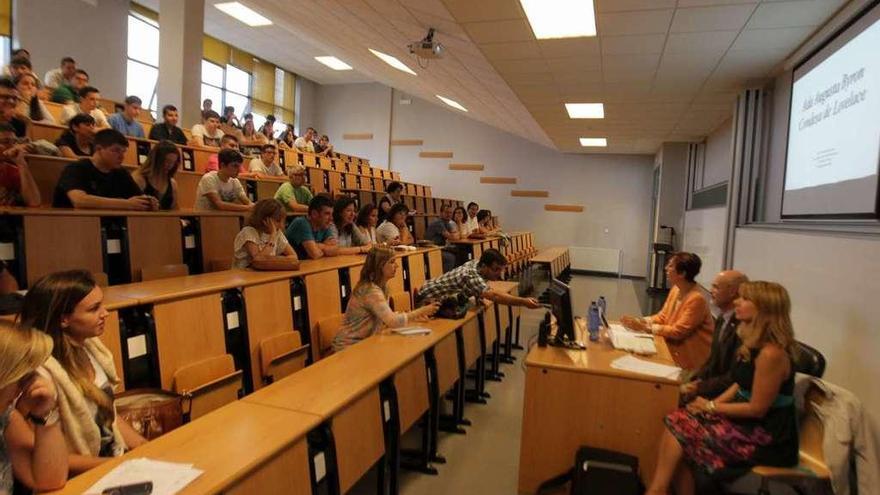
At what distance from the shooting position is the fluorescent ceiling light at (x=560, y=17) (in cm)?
A: 351

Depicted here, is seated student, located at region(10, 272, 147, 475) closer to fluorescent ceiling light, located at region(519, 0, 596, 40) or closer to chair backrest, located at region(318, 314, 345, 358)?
chair backrest, located at region(318, 314, 345, 358)

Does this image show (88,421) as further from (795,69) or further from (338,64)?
(338,64)

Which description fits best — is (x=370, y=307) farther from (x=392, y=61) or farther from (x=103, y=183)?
(x=392, y=61)

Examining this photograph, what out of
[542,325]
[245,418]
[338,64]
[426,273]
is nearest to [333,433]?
[245,418]

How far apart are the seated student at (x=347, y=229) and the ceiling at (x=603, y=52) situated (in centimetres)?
184

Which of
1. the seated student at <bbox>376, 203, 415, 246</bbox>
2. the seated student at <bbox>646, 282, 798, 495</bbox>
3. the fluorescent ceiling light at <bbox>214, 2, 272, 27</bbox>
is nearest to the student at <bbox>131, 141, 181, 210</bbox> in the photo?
the seated student at <bbox>376, 203, 415, 246</bbox>

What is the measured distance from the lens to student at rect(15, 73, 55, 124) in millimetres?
4559

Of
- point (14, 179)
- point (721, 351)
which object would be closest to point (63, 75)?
point (14, 179)

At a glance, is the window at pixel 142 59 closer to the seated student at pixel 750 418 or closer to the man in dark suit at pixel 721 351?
the man in dark suit at pixel 721 351

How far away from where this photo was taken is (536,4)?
3545 millimetres

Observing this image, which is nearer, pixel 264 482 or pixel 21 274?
pixel 264 482

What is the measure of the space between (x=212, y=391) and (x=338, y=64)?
1093cm

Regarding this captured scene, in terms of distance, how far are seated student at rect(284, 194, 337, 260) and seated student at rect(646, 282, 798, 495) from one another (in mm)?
2742

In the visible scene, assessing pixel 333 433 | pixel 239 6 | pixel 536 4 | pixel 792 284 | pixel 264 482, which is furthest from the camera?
pixel 239 6
